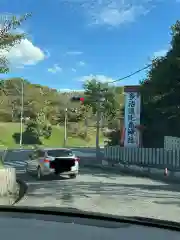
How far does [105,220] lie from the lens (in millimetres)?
3445

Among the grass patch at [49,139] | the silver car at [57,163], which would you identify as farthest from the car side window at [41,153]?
the grass patch at [49,139]

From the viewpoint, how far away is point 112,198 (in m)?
13.4

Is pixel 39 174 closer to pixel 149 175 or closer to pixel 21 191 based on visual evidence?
pixel 21 191

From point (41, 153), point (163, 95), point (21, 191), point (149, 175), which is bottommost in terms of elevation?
point (149, 175)

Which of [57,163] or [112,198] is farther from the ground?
[57,163]

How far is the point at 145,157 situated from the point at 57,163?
8472mm

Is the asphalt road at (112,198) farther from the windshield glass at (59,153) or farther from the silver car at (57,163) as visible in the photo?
the windshield glass at (59,153)

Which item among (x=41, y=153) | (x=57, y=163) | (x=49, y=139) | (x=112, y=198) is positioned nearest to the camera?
(x=112, y=198)

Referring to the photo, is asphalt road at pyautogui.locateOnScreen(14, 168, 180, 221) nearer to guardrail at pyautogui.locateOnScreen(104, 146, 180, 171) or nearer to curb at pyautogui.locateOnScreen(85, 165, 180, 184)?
curb at pyautogui.locateOnScreen(85, 165, 180, 184)

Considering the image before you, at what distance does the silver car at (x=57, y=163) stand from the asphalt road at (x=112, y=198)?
254cm

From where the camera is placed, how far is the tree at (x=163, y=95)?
28469mm

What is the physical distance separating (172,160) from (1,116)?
71938 mm

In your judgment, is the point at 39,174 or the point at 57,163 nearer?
the point at 57,163

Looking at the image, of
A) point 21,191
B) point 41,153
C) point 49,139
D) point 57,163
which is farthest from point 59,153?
point 49,139
